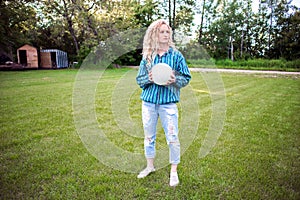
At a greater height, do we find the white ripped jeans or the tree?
the tree

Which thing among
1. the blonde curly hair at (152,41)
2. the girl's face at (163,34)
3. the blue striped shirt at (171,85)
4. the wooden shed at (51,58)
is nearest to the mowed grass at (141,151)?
the blue striped shirt at (171,85)

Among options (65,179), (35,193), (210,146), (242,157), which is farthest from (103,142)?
(242,157)

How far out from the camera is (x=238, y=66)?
22.0 meters

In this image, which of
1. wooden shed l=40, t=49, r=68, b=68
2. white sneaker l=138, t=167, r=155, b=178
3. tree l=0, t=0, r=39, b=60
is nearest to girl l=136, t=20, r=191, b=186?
white sneaker l=138, t=167, r=155, b=178

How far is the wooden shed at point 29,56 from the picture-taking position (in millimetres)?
19234

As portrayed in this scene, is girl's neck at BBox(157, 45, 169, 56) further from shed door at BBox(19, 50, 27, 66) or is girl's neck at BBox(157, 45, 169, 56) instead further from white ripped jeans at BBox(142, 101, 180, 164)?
shed door at BBox(19, 50, 27, 66)

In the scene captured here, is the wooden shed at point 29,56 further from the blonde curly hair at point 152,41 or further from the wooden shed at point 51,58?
the blonde curly hair at point 152,41

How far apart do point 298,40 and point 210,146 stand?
26991mm

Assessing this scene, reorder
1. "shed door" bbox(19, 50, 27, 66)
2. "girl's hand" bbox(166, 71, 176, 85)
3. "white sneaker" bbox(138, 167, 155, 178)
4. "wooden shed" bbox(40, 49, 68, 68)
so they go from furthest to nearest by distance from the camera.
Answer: "wooden shed" bbox(40, 49, 68, 68)
"shed door" bbox(19, 50, 27, 66)
"white sneaker" bbox(138, 167, 155, 178)
"girl's hand" bbox(166, 71, 176, 85)

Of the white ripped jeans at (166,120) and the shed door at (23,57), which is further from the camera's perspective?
the shed door at (23,57)

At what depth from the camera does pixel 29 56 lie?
761 inches

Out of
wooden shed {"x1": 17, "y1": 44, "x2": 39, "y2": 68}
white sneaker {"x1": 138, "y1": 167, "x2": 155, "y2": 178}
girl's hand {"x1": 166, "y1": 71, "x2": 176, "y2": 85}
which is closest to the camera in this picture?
girl's hand {"x1": 166, "y1": 71, "x2": 176, "y2": 85}

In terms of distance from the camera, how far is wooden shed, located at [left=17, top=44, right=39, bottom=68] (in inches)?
757

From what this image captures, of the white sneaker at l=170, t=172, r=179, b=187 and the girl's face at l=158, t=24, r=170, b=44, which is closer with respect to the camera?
the girl's face at l=158, t=24, r=170, b=44
